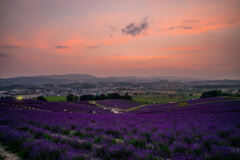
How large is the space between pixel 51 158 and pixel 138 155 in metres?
2.19

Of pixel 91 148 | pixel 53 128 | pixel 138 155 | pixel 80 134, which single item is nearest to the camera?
pixel 138 155

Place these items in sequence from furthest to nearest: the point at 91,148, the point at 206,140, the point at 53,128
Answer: the point at 53,128
the point at 206,140
the point at 91,148

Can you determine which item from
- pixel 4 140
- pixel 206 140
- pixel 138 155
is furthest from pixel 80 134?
pixel 206 140

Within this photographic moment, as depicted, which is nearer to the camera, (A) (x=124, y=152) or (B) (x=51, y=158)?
(B) (x=51, y=158)

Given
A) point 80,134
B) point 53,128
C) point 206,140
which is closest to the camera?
point 206,140

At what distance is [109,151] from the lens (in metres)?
3.93

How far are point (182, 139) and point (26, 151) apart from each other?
5266 mm

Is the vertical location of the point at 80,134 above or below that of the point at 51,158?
below

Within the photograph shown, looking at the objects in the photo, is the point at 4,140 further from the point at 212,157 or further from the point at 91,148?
the point at 212,157

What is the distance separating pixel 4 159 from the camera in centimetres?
388

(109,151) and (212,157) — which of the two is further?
(109,151)

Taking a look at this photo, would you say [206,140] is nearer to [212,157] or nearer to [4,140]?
[212,157]

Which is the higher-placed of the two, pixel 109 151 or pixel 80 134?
pixel 109 151

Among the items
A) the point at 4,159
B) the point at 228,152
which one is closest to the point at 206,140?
the point at 228,152
